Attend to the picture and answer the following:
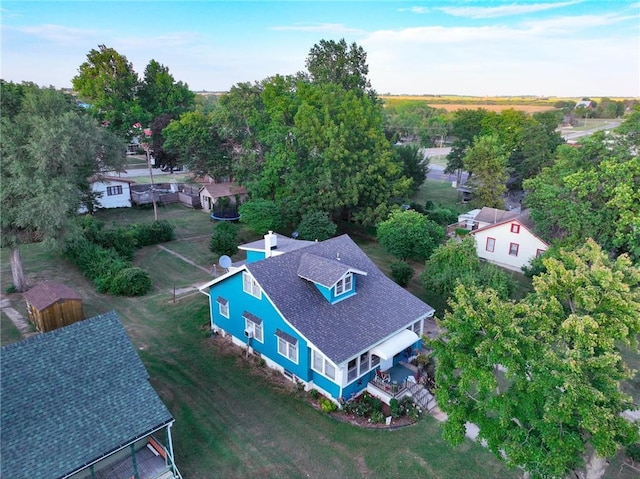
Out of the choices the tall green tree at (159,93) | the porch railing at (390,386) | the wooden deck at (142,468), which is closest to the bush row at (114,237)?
the wooden deck at (142,468)

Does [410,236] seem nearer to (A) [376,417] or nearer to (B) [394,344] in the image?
(B) [394,344]

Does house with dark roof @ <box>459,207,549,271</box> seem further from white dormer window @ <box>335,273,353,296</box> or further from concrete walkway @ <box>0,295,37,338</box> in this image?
concrete walkway @ <box>0,295,37,338</box>

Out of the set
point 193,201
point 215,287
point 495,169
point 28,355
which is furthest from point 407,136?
point 28,355

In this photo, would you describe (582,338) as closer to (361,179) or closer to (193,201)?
(361,179)

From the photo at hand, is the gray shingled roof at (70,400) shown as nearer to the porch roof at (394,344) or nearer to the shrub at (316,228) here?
the porch roof at (394,344)

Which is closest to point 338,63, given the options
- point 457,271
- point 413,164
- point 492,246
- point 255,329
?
point 413,164

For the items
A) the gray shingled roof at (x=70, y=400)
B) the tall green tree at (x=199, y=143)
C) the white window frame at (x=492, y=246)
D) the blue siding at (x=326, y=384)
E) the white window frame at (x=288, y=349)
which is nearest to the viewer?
the gray shingled roof at (x=70, y=400)
